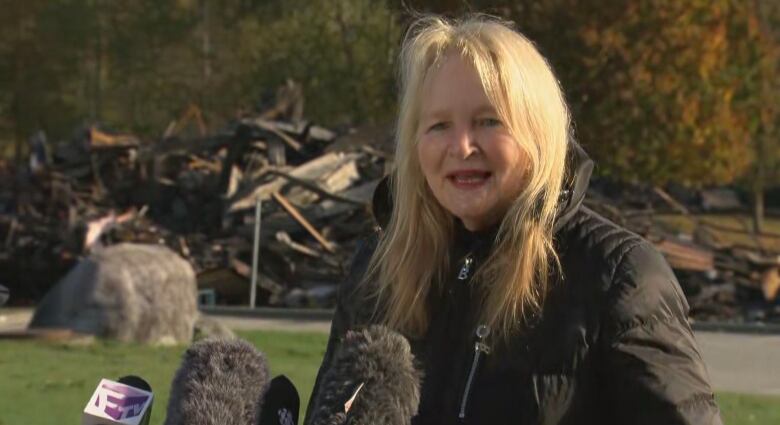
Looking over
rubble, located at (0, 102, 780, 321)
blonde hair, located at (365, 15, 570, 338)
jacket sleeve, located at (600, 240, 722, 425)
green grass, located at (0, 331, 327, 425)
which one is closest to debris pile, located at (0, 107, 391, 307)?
rubble, located at (0, 102, 780, 321)

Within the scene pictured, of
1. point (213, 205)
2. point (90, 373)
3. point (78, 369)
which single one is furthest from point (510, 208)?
point (213, 205)

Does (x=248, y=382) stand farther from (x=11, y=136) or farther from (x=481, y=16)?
(x=11, y=136)

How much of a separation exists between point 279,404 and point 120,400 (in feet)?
0.88

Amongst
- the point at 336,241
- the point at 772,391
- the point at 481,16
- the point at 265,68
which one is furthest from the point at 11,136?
the point at 481,16

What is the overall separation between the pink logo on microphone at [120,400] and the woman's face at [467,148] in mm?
698

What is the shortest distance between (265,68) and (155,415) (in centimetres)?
3838

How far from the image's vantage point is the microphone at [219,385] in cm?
216

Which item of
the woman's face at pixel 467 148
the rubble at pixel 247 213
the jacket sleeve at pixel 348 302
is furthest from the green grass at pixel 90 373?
the rubble at pixel 247 213

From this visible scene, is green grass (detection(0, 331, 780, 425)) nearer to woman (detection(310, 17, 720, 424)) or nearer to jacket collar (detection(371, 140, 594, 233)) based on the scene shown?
woman (detection(310, 17, 720, 424))

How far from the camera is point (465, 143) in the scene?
2479mm

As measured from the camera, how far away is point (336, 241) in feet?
76.4

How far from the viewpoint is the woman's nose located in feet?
8.13

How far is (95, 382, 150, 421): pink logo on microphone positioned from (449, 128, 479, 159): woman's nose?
2.30 feet

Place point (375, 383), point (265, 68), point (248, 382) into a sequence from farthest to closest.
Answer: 1. point (265, 68)
2. point (248, 382)
3. point (375, 383)
